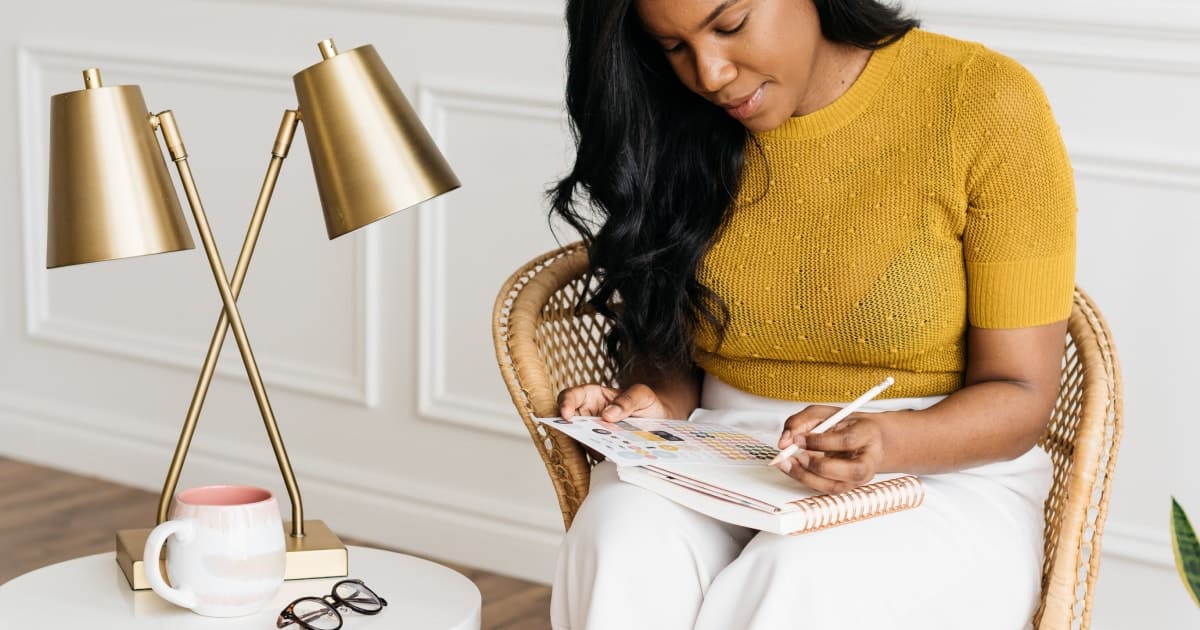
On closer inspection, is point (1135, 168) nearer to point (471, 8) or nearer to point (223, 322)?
point (471, 8)

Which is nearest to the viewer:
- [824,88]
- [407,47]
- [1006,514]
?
[1006,514]

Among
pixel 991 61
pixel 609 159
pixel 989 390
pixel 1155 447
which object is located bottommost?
pixel 1155 447

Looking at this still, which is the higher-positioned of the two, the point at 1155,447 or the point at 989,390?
the point at 989,390

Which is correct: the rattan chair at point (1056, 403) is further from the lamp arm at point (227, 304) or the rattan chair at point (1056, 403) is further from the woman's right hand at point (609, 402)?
the lamp arm at point (227, 304)

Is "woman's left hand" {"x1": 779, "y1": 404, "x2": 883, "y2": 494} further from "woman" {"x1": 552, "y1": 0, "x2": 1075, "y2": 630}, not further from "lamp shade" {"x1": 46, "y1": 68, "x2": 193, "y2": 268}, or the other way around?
"lamp shade" {"x1": 46, "y1": 68, "x2": 193, "y2": 268}

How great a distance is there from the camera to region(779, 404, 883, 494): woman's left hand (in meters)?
1.23

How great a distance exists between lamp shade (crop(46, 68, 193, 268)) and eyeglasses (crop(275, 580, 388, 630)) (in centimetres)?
32

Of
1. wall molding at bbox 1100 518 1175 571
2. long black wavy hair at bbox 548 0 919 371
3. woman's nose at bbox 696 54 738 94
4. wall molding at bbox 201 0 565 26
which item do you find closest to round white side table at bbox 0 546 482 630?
long black wavy hair at bbox 548 0 919 371

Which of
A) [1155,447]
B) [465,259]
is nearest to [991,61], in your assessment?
[1155,447]

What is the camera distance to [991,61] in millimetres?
1431

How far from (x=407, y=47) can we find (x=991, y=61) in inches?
52.2

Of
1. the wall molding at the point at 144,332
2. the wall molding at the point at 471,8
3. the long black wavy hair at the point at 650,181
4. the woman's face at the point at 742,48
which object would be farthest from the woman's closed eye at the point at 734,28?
the wall molding at the point at 144,332

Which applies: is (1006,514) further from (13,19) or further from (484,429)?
(13,19)

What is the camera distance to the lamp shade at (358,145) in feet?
3.88
